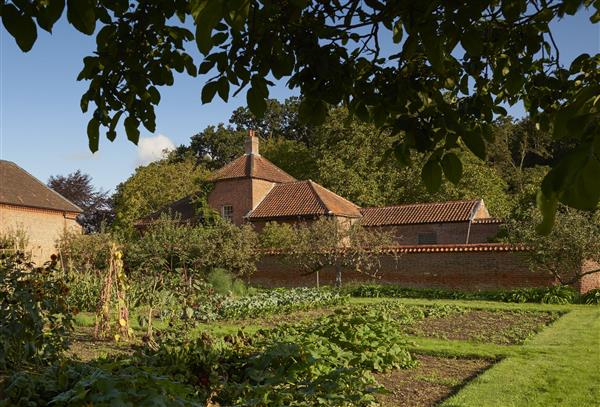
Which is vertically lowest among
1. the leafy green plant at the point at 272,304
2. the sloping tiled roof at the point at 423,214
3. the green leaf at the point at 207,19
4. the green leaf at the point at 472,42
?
the leafy green plant at the point at 272,304

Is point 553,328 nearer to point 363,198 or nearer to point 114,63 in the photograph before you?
point 114,63

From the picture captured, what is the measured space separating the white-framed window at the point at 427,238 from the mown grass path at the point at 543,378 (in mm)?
20819

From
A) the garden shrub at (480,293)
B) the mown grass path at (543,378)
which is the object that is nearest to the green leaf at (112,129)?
the mown grass path at (543,378)

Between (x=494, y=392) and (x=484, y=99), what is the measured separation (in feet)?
11.5

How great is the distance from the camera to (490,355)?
8094 millimetres

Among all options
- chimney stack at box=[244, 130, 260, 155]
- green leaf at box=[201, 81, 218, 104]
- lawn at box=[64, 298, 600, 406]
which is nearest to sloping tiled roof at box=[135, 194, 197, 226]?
chimney stack at box=[244, 130, 260, 155]

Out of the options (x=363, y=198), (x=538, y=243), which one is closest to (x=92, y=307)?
(x=538, y=243)

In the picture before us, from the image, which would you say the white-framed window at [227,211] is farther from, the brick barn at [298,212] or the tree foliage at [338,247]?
the tree foliage at [338,247]

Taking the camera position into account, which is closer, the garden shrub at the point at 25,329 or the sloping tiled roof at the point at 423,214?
the garden shrub at the point at 25,329

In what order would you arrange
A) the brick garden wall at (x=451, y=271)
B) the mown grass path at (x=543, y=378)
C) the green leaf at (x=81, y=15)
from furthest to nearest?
the brick garden wall at (x=451, y=271), the mown grass path at (x=543, y=378), the green leaf at (x=81, y=15)

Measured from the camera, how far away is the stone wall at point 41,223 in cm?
2888

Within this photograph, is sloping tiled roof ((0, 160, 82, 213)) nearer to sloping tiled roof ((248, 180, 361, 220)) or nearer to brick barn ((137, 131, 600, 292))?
brick barn ((137, 131, 600, 292))

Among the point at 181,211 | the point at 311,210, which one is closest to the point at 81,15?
the point at 311,210

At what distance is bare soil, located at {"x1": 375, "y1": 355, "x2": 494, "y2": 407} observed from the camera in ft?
19.0
